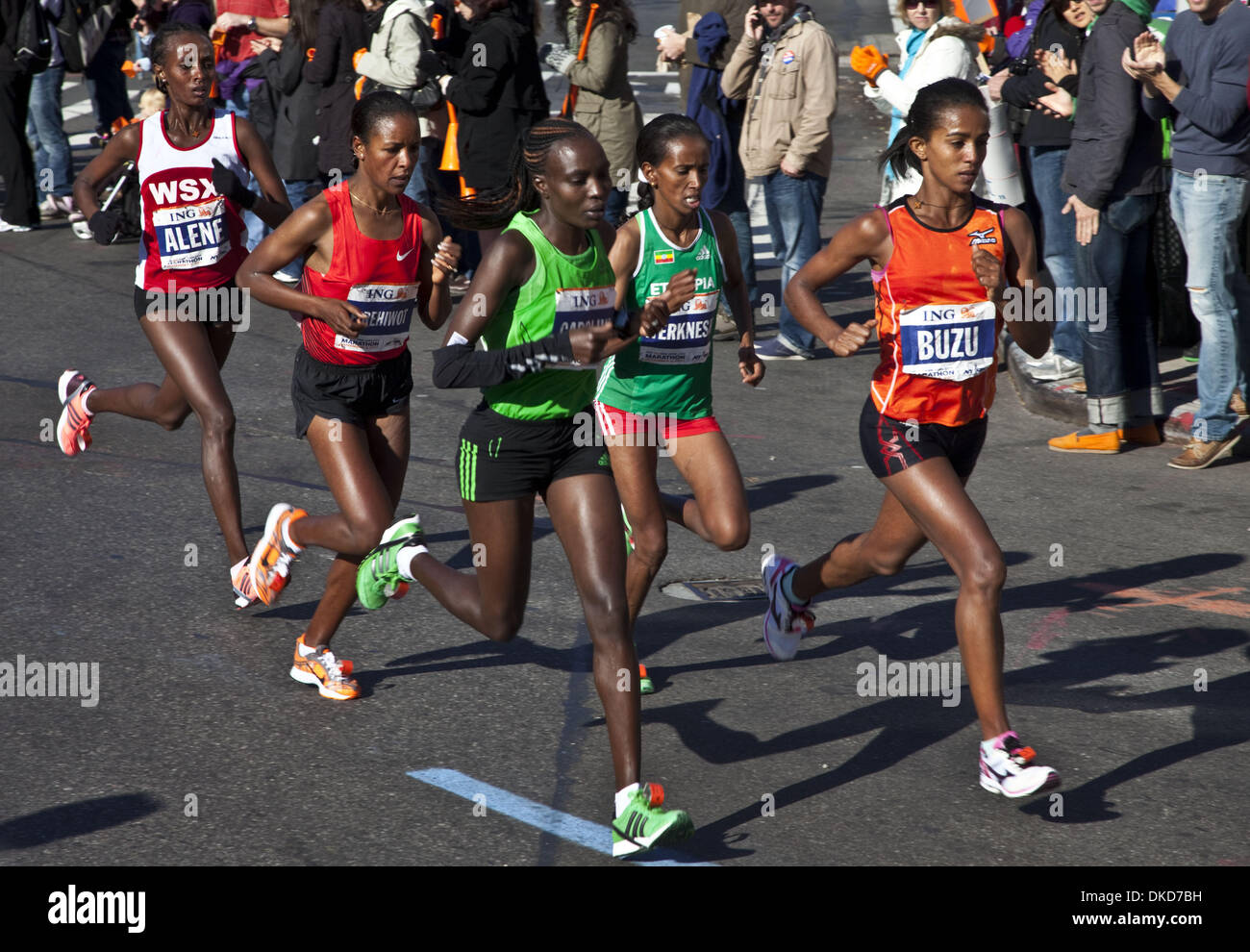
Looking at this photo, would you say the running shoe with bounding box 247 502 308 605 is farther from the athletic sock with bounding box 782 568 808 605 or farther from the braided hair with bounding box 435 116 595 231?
the athletic sock with bounding box 782 568 808 605

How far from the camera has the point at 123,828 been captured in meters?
4.43

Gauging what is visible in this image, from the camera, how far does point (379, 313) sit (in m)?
5.56

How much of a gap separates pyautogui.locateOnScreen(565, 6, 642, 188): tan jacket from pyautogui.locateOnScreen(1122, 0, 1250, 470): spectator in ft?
13.2

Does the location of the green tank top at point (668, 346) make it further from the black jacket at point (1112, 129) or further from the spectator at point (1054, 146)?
the spectator at point (1054, 146)

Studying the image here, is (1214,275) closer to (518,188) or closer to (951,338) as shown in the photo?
(951,338)

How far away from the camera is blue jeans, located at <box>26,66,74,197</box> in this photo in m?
14.1

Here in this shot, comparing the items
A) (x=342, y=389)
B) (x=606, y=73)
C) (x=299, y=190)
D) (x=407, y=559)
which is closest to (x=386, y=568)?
(x=407, y=559)

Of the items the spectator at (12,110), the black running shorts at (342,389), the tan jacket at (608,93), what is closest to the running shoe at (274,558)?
the black running shorts at (342,389)

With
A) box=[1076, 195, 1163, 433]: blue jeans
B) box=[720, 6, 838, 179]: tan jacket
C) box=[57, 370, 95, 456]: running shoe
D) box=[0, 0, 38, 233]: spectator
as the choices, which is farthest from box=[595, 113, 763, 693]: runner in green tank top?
box=[0, 0, 38, 233]: spectator

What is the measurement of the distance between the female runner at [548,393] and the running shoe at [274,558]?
113 centimetres

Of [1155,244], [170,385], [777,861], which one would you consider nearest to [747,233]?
[1155,244]

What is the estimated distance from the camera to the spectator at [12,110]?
1302 cm

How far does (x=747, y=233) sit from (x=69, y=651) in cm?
649

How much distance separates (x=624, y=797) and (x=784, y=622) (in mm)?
1705
